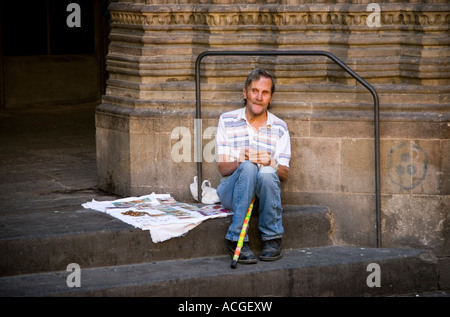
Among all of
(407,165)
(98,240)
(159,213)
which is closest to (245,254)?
(159,213)

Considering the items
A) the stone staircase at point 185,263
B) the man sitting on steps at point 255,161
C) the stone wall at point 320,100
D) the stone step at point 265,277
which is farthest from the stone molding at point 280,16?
the stone step at point 265,277

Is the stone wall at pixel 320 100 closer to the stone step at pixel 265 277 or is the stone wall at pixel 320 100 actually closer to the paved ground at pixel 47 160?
the stone step at pixel 265 277

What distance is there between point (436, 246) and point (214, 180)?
69.9 inches

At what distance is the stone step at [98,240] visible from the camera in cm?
632

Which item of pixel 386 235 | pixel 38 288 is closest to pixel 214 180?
pixel 386 235

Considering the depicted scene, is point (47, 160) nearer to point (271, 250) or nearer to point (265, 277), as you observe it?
point (271, 250)

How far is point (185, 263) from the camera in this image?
6.67 metres

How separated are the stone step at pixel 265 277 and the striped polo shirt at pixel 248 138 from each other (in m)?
0.75

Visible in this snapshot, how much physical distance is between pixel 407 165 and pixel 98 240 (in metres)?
2.39

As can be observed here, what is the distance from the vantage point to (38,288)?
6.02 meters

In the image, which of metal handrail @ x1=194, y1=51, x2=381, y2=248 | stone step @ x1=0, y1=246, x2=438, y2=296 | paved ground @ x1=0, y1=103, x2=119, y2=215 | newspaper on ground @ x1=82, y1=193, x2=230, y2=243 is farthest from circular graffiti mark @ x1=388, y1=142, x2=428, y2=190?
paved ground @ x1=0, y1=103, x2=119, y2=215

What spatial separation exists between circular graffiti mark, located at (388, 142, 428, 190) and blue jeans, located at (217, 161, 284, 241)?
3.36ft

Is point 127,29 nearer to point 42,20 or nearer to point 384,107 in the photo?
point 384,107

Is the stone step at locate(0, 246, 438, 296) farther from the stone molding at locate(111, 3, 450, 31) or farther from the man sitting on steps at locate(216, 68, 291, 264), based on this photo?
the stone molding at locate(111, 3, 450, 31)
